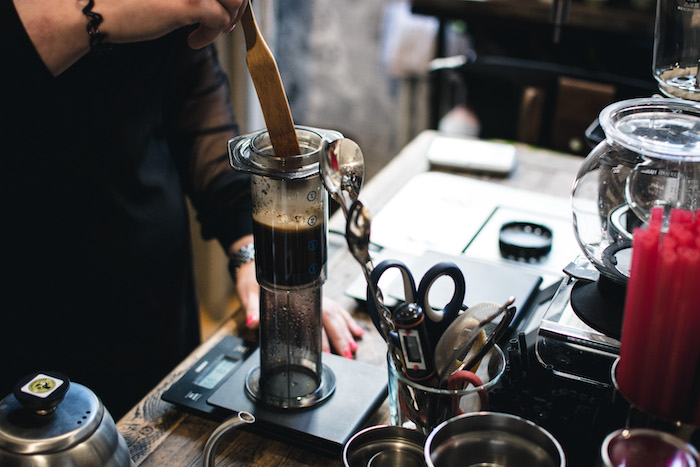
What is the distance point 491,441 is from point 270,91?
45 centimetres

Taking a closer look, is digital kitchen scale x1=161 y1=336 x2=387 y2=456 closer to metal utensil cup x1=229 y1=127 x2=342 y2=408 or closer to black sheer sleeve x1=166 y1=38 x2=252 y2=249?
metal utensil cup x1=229 y1=127 x2=342 y2=408

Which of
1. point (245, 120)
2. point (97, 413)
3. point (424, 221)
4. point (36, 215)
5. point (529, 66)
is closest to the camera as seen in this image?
point (97, 413)

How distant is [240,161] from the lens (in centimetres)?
82

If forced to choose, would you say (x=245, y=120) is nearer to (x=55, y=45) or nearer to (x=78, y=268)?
(x=78, y=268)

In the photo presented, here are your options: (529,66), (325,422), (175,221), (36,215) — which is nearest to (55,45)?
(36,215)

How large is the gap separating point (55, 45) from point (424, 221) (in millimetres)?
774

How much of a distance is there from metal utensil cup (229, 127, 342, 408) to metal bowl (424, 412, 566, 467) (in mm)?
260

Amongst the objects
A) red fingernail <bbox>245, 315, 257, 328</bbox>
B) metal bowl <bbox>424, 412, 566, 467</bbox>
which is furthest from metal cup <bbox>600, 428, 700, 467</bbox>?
red fingernail <bbox>245, 315, 257, 328</bbox>

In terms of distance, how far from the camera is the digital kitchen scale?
0.86 meters

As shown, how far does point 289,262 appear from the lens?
0.84 m

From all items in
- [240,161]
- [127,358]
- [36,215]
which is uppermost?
[240,161]

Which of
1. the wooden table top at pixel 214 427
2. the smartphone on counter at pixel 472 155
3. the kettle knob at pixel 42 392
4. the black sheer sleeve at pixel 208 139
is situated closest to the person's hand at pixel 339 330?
the wooden table top at pixel 214 427

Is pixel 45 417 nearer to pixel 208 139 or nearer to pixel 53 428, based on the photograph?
pixel 53 428

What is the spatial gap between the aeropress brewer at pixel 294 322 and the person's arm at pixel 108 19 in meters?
0.18
